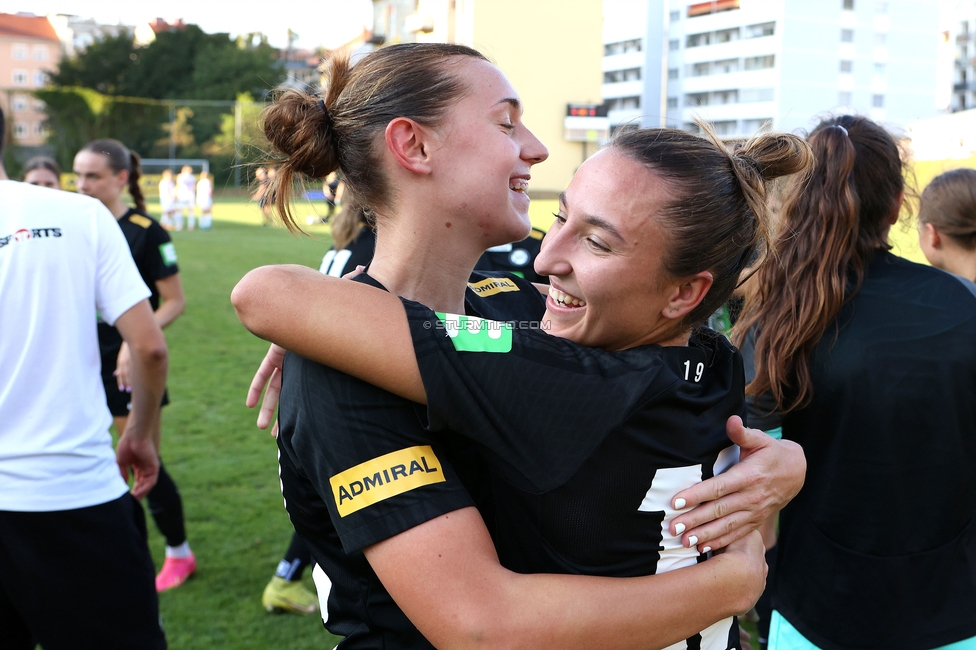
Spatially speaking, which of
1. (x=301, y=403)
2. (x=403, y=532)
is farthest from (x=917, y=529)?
(x=301, y=403)

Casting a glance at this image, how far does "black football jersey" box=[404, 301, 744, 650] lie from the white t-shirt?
1.76 metres

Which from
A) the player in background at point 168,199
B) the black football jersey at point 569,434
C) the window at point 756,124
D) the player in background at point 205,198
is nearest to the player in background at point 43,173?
the window at point 756,124

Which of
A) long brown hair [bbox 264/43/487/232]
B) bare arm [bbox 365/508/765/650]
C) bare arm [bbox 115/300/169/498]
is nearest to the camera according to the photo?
bare arm [bbox 365/508/765/650]

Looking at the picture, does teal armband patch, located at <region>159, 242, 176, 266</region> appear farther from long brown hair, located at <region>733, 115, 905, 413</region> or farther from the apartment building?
the apartment building

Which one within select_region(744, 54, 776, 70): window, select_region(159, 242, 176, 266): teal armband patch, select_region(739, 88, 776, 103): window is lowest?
select_region(159, 242, 176, 266): teal armband patch

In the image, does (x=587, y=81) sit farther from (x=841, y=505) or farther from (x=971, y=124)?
(x=841, y=505)

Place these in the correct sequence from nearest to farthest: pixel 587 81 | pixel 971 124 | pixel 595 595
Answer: pixel 595 595 < pixel 971 124 < pixel 587 81

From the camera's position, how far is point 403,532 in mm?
1183

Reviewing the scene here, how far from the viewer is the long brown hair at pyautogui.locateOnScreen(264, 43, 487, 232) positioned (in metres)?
1.62

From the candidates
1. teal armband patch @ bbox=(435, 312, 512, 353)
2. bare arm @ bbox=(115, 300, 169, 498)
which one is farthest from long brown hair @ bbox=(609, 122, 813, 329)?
bare arm @ bbox=(115, 300, 169, 498)

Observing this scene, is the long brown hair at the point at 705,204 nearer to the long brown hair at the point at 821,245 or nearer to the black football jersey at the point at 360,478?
the black football jersey at the point at 360,478

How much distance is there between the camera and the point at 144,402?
3.08 meters

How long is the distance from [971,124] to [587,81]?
27.3 m

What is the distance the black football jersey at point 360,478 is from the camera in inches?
47.4
